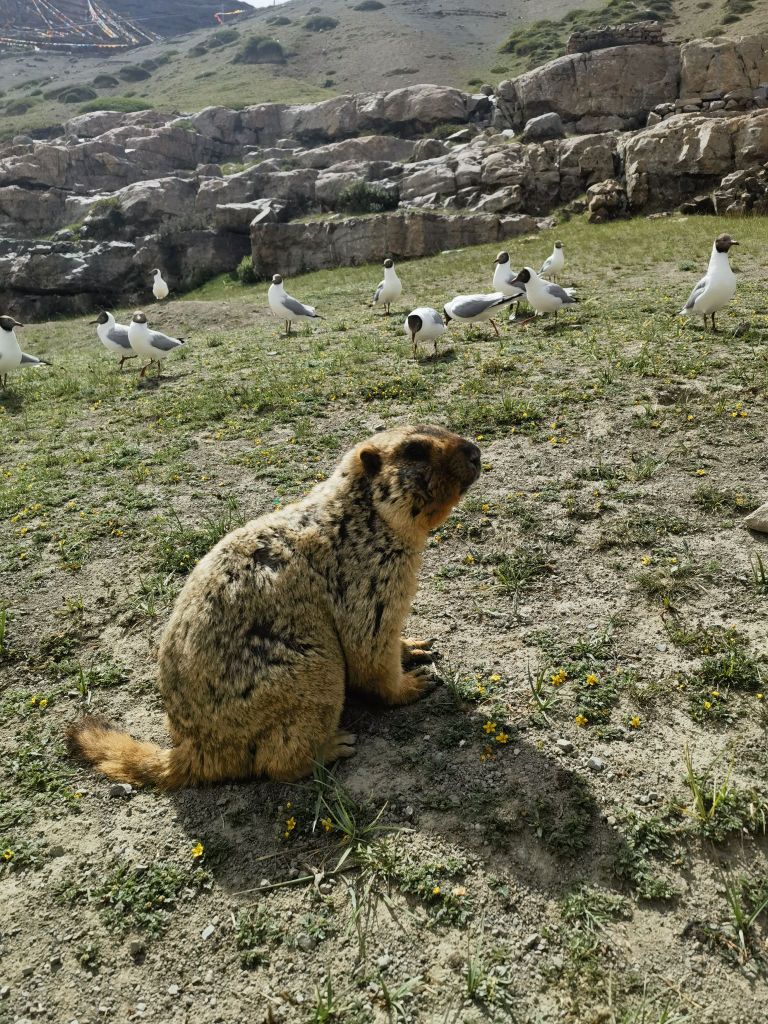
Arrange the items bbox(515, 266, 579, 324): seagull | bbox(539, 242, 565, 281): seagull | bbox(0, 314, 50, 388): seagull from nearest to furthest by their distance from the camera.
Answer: bbox(515, 266, 579, 324): seagull → bbox(0, 314, 50, 388): seagull → bbox(539, 242, 565, 281): seagull

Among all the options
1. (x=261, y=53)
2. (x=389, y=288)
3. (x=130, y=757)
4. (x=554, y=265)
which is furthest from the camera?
(x=261, y=53)

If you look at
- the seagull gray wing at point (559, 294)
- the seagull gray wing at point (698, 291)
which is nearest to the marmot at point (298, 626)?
the seagull gray wing at point (698, 291)

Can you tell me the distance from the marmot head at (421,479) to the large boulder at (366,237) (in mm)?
28962

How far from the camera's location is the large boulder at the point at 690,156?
27.8 meters

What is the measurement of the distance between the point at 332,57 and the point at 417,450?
357ft

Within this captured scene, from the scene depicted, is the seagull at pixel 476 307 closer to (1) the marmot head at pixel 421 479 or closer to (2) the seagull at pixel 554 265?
(2) the seagull at pixel 554 265

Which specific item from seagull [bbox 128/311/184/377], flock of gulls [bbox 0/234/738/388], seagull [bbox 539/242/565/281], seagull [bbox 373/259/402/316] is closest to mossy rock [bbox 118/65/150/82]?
flock of gulls [bbox 0/234/738/388]

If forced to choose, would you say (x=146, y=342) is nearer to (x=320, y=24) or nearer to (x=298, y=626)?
(x=298, y=626)

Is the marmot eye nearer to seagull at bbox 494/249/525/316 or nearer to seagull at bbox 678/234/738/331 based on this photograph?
seagull at bbox 678/234/738/331

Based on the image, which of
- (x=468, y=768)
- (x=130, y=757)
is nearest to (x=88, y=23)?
(x=130, y=757)

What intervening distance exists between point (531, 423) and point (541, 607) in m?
3.74

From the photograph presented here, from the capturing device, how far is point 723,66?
38719 millimetres

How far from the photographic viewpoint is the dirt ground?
9.07ft

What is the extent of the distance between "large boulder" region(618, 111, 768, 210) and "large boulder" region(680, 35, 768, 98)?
10619 millimetres
